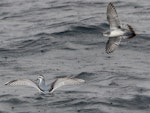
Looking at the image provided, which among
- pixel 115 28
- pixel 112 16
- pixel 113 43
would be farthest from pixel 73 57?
pixel 112 16

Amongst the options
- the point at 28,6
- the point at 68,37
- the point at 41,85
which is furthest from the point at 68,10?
the point at 41,85

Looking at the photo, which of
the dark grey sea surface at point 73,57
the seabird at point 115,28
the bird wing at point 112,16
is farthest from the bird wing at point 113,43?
the dark grey sea surface at point 73,57

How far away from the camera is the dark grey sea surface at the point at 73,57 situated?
53.6 feet

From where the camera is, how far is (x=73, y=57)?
66.3 ft

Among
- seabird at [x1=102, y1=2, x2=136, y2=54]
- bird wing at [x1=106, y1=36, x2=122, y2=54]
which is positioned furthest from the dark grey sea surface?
seabird at [x1=102, y1=2, x2=136, y2=54]

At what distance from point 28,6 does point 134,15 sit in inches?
192

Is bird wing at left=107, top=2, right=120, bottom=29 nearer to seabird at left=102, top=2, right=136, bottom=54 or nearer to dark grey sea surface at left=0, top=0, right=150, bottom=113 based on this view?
seabird at left=102, top=2, right=136, bottom=54

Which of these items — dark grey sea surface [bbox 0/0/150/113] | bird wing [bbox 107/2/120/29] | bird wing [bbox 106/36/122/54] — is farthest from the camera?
bird wing [bbox 106/36/122/54]

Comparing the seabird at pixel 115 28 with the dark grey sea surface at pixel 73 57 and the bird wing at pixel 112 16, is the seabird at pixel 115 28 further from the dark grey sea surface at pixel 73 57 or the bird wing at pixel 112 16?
the dark grey sea surface at pixel 73 57

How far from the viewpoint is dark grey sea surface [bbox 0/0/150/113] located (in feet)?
53.6

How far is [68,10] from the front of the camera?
85.3 feet

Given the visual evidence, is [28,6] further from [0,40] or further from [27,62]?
[27,62]

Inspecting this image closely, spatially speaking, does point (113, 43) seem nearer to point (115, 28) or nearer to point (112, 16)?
point (115, 28)

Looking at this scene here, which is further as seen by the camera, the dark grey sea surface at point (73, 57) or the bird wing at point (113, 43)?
the bird wing at point (113, 43)
